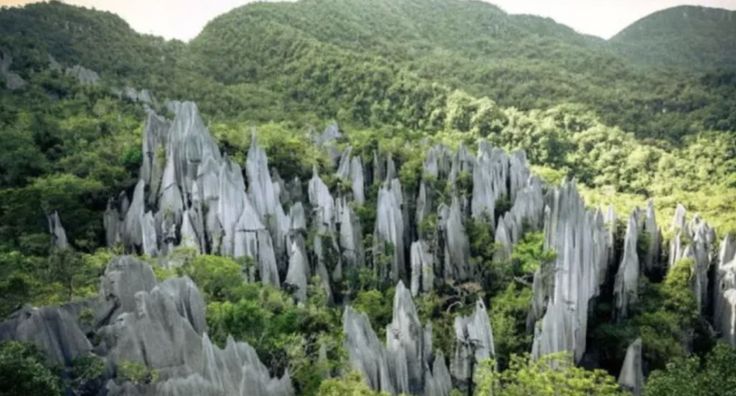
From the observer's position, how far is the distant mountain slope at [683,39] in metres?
93.2

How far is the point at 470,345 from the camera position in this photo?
2342cm

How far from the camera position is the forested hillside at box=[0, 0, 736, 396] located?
54.3ft

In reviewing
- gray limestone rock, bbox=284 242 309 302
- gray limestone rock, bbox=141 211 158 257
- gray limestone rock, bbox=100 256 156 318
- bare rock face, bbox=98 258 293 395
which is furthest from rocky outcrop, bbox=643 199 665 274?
gray limestone rock, bbox=100 256 156 318

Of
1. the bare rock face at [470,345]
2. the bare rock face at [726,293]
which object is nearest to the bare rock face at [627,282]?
the bare rock face at [726,293]

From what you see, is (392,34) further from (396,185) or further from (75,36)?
(396,185)

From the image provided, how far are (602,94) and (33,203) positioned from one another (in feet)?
183

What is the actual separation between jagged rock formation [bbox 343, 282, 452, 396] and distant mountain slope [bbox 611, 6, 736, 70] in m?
80.3

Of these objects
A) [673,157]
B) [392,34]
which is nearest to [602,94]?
[673,157]

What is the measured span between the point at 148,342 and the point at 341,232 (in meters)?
15.9

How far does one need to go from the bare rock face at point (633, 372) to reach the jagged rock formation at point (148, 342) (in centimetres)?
1406

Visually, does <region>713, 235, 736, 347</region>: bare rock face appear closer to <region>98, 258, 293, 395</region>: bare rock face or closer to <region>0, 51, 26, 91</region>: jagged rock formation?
<region>98, 258, 293, 395</region>: bare rock face

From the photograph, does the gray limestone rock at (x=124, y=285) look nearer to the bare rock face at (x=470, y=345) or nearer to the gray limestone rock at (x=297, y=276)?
the gray limestone rock at (x=297, y=276)

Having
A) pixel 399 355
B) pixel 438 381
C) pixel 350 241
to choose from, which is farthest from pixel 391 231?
pixel 438 381

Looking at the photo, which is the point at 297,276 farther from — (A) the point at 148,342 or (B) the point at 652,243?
(B) the point at 652,243
